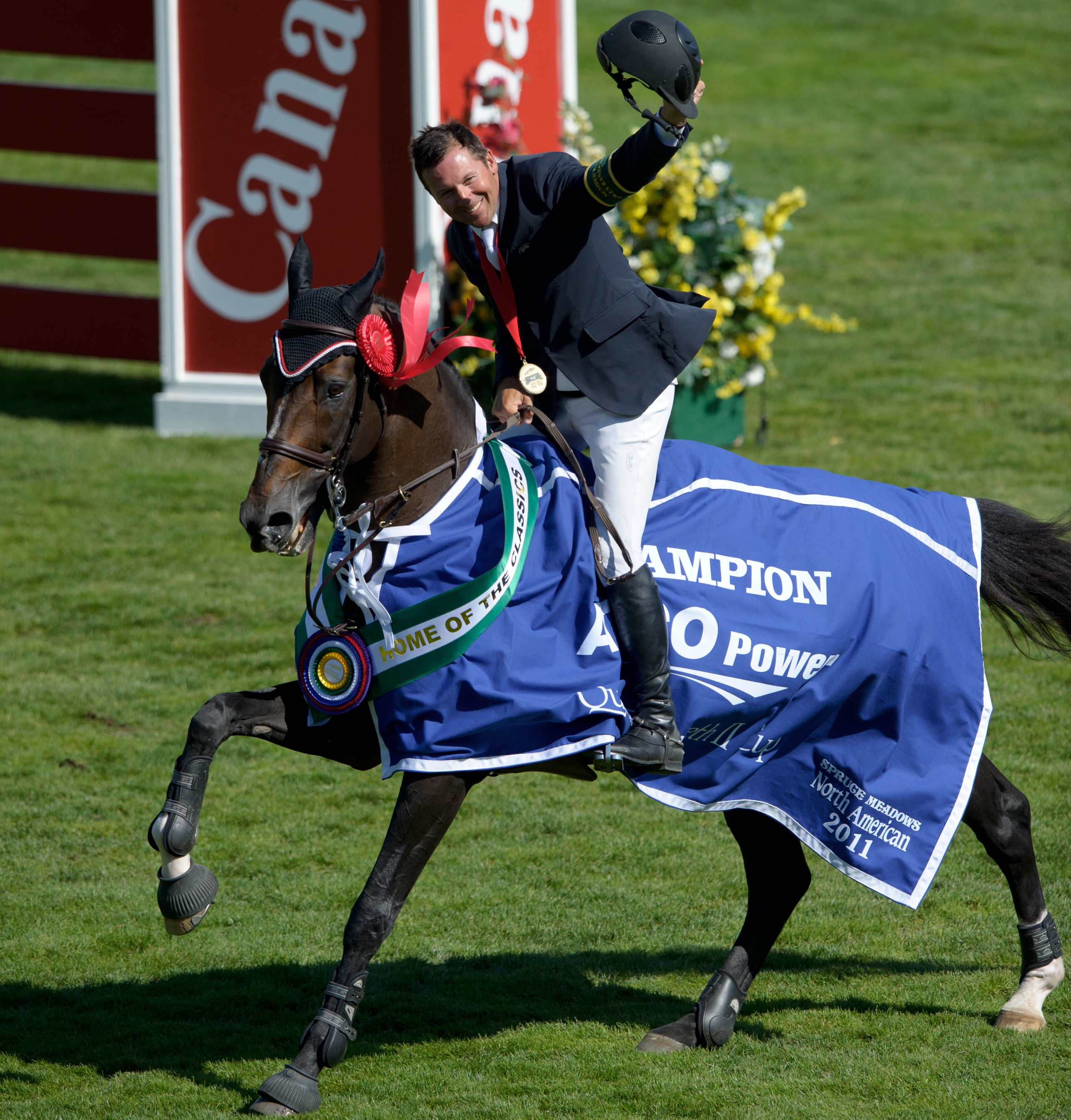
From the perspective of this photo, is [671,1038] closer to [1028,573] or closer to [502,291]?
[1028,573]

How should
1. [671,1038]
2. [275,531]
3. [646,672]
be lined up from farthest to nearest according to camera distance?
1. [671,1038]
2. [646,672]
3. [275,531]

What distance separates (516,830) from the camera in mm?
6199

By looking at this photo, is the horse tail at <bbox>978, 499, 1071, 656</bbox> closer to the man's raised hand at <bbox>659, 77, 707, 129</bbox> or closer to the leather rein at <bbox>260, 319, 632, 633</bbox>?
the leather rein at <bbox>260, 319, 632, 633</bbox>

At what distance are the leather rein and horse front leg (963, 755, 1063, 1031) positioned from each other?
1502 mm

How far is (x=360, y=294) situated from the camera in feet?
13.3

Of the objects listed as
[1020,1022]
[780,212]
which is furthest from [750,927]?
[780,212]

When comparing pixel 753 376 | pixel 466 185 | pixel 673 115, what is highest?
pixel 673 115

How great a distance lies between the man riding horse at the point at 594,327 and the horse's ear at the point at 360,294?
29cm

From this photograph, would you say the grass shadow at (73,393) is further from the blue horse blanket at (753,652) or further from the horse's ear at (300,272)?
the blue horse blanket at (753,652)

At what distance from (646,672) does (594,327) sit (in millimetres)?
981

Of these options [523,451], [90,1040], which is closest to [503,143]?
[523,451]

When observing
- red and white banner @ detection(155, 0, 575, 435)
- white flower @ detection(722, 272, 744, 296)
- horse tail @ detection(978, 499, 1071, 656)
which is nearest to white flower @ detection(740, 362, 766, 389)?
white flower @ detection(722, 272, 744, 296)

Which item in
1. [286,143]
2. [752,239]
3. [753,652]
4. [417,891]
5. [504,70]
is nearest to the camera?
[753,652]

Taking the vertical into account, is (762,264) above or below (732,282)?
above
